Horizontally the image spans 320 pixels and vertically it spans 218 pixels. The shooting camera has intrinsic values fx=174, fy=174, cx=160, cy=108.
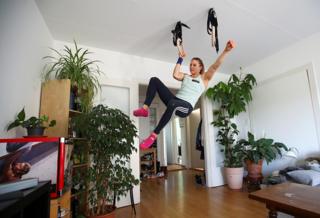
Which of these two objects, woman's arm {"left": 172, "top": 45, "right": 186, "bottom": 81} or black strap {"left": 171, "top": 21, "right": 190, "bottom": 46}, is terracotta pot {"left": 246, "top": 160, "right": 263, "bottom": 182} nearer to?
woman's arm {"left": 172, "top": 45, "right": 186, "bottom": 81}

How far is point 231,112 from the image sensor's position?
137 inches

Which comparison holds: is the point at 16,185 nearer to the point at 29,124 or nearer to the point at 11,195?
the point at 11,195

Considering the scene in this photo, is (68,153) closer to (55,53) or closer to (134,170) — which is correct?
(134,170)

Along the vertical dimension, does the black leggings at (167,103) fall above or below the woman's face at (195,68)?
below

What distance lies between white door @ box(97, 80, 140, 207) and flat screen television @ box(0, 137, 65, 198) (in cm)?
156

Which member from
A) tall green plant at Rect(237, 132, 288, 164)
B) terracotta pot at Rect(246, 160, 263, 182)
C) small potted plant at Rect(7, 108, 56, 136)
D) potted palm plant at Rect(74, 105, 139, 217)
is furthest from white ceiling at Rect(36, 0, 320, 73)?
terracotta pot at Rect(246, 160, 263, 182)

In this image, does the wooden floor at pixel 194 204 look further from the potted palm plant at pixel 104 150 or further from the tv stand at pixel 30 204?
the tv stand at pixel 30 204

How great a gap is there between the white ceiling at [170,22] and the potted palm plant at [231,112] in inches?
28.5

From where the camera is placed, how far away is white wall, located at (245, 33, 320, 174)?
2801 millimetres

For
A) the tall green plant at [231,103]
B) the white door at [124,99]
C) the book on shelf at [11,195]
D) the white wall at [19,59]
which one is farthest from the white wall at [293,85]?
the white wall at [19,59]

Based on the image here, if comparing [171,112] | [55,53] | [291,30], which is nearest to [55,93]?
[55,53]

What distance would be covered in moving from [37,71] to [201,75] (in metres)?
1.82

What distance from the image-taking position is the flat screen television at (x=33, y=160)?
41.9 inches

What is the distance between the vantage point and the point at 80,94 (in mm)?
2250
